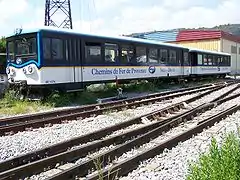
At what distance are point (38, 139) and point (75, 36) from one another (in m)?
6.97

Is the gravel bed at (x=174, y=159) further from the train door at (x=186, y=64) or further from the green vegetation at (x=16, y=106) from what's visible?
the train door at (x=186, y=64)

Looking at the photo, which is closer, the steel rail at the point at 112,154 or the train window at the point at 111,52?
the steel rail at the point at 112,154

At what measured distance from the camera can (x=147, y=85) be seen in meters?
19.9

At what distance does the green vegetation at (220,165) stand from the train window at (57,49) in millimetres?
9966

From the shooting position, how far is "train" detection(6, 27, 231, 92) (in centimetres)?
1250

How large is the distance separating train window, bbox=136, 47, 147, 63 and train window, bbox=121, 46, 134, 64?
57 centimetres

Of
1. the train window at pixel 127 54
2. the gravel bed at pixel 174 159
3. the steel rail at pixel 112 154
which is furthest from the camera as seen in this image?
the train window at pixel 127 54

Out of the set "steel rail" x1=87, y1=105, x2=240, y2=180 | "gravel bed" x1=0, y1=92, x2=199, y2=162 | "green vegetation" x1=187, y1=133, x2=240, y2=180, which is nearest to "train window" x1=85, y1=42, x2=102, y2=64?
"gravel bed" x1=0, y1=92, x2=199, y2=162

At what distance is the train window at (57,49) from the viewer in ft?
41.7

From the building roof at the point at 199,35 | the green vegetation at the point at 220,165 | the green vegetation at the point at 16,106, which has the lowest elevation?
the green vegetation at the point at 16,106

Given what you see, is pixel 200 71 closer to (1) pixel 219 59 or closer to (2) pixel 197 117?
(1) pixel 219 59

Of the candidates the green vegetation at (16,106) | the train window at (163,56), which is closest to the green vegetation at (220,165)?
the green vegetation at (16,106)

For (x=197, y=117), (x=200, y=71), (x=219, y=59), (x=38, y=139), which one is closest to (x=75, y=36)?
(x=197, y=117)

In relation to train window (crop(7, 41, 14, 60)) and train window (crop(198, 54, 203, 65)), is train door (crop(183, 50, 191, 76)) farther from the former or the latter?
train window (crop(7, 41, 14, 60))
